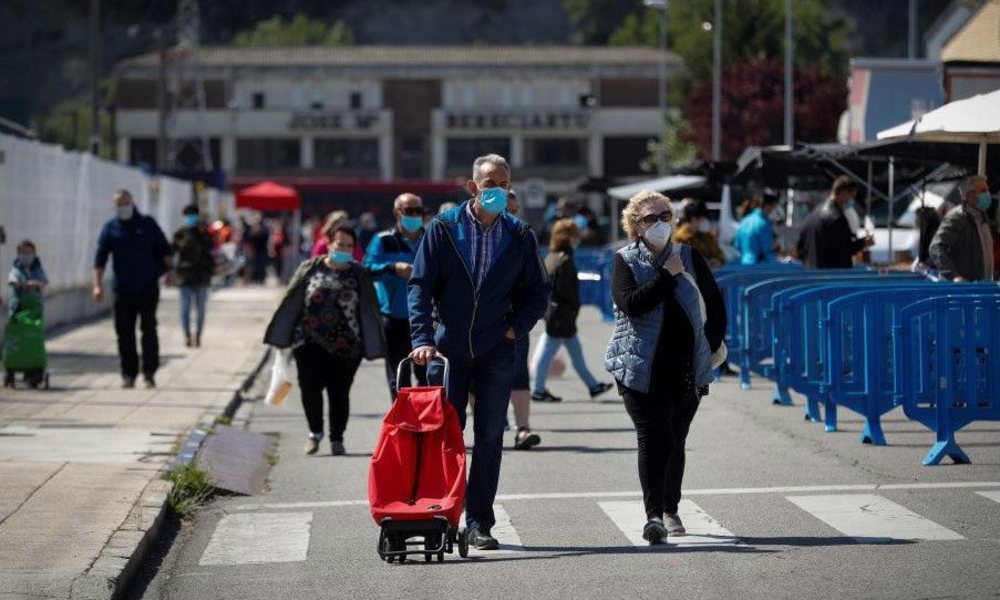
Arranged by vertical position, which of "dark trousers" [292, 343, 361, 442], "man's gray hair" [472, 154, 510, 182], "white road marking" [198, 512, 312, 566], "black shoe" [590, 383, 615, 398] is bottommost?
"black shoe" [590, 383, 615, 398]

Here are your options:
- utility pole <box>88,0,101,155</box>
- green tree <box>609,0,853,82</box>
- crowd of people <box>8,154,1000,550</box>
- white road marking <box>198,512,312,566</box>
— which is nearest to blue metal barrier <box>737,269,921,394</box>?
crowd of people <box>8,154,1000,550</box>

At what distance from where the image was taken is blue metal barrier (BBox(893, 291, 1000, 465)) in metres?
13.1

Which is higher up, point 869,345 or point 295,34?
point 295,34

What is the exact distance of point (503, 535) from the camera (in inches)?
409

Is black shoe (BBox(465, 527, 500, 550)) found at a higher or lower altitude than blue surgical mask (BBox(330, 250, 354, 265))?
lower

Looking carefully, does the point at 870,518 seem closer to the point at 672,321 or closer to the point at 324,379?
the point at 672,321

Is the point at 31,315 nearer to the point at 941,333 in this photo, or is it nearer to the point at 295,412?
the point at 295,412

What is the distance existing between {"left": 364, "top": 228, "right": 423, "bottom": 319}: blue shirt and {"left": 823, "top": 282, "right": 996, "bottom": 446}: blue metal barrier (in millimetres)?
2920

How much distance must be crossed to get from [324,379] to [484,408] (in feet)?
15.5

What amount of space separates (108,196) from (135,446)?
74.0 ft

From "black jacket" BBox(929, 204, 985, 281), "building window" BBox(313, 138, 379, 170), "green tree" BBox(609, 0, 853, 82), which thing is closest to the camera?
"black jacket" BBox(929, 204, 985, 281)

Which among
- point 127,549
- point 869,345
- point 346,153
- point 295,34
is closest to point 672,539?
point 127,549

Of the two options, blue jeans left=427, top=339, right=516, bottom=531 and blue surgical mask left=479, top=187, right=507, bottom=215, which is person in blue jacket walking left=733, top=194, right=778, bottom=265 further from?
blue surgical mask left=479, top=187, right=507, bottom=215

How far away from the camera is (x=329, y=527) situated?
10.9 meters
